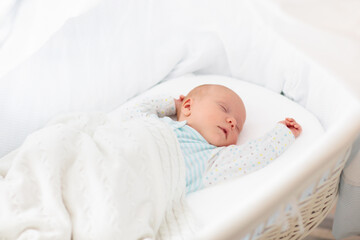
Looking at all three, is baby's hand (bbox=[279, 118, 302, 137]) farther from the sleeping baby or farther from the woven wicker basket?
the woven wicker basket

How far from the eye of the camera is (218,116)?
1223 mm

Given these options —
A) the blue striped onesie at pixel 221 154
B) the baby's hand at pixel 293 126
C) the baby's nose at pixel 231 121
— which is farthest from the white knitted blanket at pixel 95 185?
the baby's hand at pixel 293 126

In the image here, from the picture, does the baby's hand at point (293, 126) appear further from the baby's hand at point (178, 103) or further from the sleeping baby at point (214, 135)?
the baby's hand at point (178, 103)

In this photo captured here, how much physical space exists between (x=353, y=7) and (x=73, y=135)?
0.77 meters

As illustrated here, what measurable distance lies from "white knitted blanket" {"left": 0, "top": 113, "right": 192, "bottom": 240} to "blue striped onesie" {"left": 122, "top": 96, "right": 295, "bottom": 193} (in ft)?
0.18

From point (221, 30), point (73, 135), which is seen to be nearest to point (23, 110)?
point (73, 135)

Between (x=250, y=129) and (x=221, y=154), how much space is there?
7.0 inches

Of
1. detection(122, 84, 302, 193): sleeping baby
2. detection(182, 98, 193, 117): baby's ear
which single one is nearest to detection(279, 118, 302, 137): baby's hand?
detection(122, 84, 302, 193): sleeping baby

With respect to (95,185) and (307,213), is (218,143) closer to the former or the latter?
(307,213)

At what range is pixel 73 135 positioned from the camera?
3.47 ft

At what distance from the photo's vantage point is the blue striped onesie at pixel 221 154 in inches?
45.0

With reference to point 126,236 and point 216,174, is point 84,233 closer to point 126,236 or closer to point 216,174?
point 126,236

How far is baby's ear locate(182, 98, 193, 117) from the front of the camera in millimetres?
1274

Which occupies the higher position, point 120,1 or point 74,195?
point 120,1
